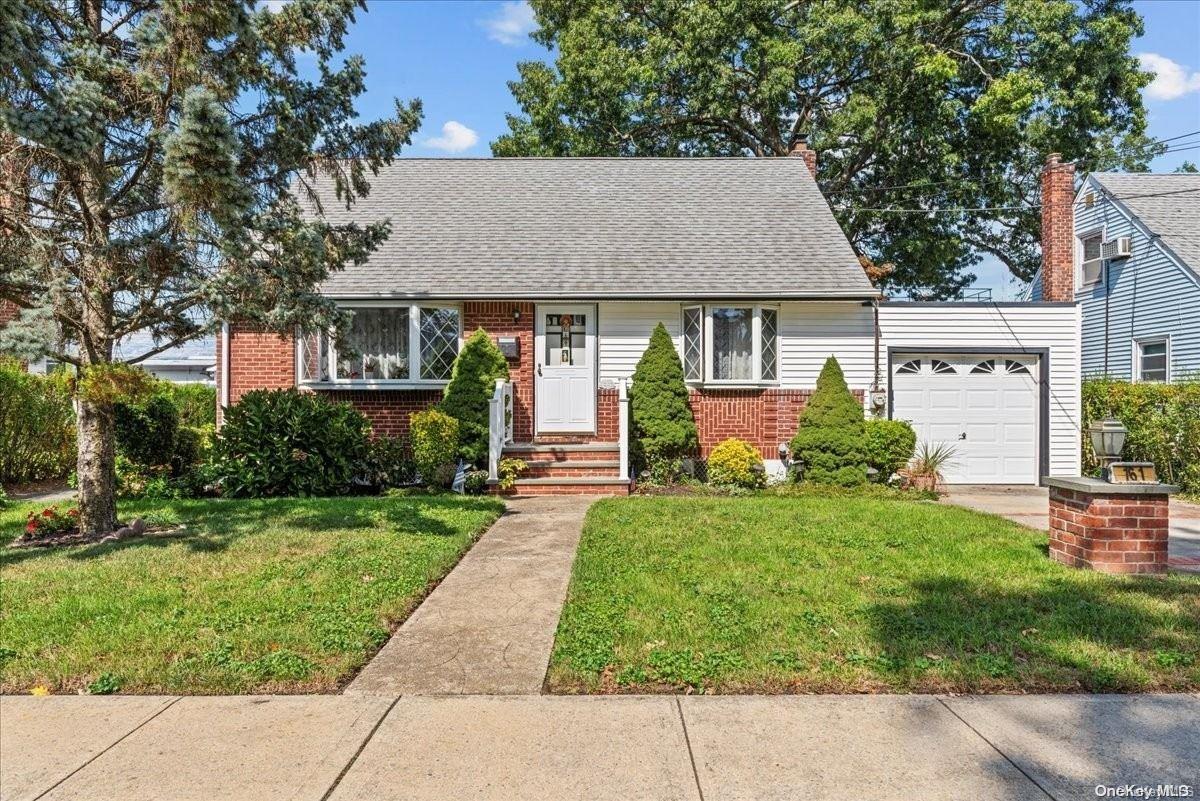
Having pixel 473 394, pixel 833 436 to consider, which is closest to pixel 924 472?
pixel 833 436

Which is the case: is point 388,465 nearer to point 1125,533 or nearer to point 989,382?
point 1125,533

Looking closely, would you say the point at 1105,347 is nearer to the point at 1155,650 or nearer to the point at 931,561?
the point at 931,561

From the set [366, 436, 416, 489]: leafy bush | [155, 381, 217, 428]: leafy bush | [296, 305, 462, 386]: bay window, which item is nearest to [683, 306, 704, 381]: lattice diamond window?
[296, 305, 462, 386]: bay window

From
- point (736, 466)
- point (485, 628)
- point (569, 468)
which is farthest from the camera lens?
point (736, 466)

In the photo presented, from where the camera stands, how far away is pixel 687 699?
338 centimetres

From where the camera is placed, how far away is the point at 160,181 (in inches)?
260

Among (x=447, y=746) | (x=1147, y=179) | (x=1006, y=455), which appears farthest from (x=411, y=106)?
(x=1147, y=179)

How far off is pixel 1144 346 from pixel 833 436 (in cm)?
1099

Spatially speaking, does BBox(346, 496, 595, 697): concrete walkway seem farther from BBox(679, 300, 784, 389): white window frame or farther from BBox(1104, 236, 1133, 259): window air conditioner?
BBox(1104, 236, 1133, 259): window air conditioner

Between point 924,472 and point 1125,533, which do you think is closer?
point 1125,533

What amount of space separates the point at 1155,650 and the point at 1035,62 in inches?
785

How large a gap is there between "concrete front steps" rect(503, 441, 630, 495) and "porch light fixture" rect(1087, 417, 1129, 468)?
5827mm

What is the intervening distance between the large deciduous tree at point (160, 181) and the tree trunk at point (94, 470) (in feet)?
0.05

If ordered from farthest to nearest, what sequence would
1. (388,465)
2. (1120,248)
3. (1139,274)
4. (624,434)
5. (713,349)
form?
(1120,248), (1139,274), (713,349), (388,465), (624,434)
